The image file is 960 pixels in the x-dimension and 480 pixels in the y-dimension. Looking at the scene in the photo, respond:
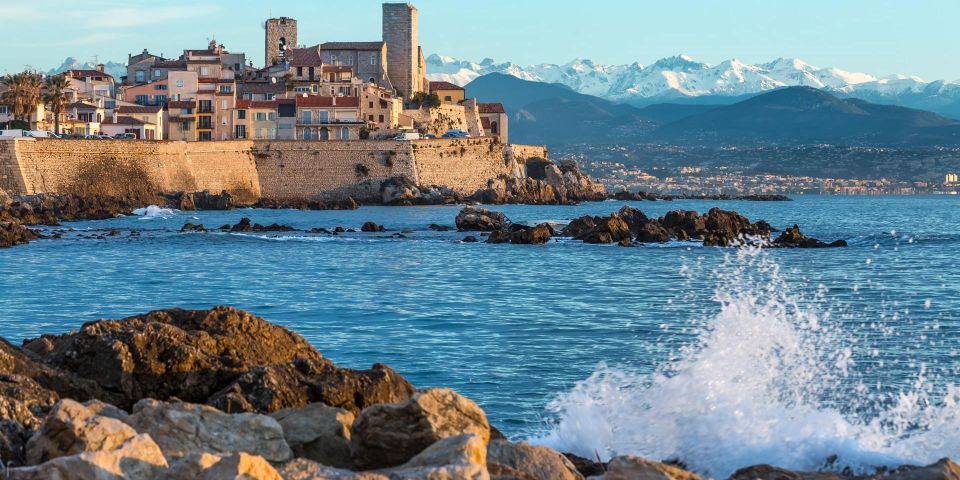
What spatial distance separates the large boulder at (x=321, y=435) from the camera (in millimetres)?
8922

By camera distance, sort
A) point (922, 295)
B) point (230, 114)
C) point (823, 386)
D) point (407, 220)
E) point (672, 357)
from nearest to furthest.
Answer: point (823, 386), point (672, 357), point (922, 295), point (407, 220), point (230, 114)

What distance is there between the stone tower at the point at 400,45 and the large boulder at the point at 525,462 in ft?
305

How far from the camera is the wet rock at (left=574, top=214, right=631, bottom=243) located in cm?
4453

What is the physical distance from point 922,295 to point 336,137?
194 feet

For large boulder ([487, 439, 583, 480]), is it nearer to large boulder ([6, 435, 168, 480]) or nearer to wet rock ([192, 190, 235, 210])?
large boulder ([6, 435, 168, 480])

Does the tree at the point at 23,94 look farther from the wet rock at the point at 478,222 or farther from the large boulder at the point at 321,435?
the large boulder at the point at 321,435

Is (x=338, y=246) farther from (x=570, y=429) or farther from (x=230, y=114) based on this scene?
(x=230, y=114)

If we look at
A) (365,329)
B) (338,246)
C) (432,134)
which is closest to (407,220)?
(338,246)

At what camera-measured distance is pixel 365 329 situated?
21.7 meters

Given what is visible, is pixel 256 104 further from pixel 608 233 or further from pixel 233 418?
pixel 233 418

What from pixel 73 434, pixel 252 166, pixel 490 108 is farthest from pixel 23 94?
pixel 73 434

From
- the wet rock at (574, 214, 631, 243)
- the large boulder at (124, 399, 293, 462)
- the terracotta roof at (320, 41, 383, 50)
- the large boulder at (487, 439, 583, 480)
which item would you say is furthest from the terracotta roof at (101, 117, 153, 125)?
the large boulder at (487, 439, 583, 480)

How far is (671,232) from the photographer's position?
45906 mm

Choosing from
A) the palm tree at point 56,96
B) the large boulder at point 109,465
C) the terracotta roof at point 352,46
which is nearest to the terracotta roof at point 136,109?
the palm tree at point 56,96
